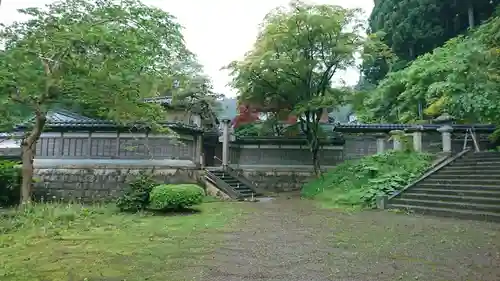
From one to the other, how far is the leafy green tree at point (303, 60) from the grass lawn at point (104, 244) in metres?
8.14

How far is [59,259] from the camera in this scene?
5715 millimetres

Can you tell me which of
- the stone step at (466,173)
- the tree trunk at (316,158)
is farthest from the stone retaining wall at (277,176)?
the stone step at (466,173)

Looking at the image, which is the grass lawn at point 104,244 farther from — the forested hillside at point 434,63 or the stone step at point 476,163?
the stone step at point 476,163

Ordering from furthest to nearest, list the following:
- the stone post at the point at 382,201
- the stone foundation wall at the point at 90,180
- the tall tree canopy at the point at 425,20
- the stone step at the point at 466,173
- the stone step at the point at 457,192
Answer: the tall tree canopy at the point at 425,20 → the stone foundation wall at the point at 90,180 → the stone step at the point at 466,173 → the stone post at the point at 382,201 → the stone step at the point at 457,192

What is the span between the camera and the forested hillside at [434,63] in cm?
1124

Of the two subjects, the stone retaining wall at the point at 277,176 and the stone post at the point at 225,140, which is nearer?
the stone post at the point at 225,140

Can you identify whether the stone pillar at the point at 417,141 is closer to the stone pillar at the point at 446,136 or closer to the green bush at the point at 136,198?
the stone pillar at the point at 446,136

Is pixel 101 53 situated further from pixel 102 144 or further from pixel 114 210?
pixel 102 144

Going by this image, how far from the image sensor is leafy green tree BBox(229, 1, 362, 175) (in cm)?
1638

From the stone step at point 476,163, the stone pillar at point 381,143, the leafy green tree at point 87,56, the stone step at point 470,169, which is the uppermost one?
the leafy green tree at point 87,56

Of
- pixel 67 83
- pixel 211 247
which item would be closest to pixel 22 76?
pixel 67 83

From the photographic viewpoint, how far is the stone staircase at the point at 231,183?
16.7 meters

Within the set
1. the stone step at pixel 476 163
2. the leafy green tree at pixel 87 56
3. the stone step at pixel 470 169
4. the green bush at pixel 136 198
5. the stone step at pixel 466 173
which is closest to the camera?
A: the leafy green tree at pixel 87 56

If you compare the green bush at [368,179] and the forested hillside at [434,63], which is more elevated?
the forested hillside at [434,63]
